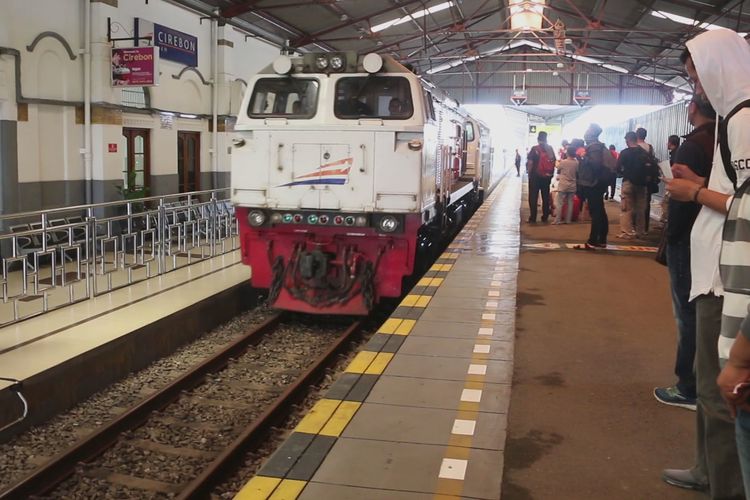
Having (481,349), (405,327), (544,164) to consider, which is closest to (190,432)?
(405,327)

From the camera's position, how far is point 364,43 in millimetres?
23062

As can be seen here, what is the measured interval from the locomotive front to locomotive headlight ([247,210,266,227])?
1cm

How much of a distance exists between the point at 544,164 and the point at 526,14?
11.4 metres

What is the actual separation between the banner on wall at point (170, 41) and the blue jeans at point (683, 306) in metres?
10.8

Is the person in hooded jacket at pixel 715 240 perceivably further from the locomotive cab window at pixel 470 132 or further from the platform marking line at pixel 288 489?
the locomotive cab window at pixel 470 132

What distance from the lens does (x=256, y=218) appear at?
7992 mm

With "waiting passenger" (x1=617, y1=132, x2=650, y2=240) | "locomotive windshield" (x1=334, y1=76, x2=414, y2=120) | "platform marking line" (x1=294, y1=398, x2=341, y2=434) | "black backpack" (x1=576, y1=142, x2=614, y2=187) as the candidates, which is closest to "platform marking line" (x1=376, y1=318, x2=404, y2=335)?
"platform marking line" (x1=294, y1=398, x2=341, y2=434)

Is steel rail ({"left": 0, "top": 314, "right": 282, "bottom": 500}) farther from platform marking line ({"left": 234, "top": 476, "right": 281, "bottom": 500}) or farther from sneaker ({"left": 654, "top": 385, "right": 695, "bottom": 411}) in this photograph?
sneaker ({"left": 654, "top": 385, "right": 695, "bottom": 411})

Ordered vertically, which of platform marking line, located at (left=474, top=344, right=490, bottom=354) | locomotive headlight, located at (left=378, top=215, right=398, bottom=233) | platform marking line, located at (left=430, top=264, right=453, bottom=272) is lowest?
platform marking line, located at (left=474, top=344, right=490, bottom=354)

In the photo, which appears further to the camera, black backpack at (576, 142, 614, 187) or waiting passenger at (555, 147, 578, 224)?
waiting passenger at (555, 147, 578, 224)

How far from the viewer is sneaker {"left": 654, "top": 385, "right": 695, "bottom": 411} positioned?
409 centimetres

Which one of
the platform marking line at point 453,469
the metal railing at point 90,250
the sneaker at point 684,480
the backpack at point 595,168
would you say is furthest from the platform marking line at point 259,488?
the backpack at point 595,168

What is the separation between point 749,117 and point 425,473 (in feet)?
6.38

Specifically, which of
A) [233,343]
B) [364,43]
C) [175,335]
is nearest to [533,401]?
[233,343]
